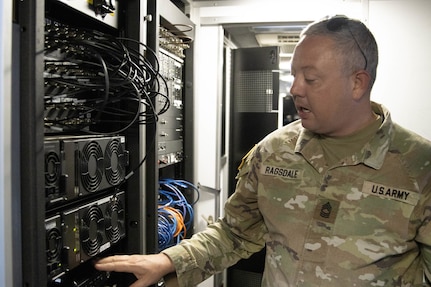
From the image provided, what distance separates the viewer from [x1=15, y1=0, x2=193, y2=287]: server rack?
3.10 feet

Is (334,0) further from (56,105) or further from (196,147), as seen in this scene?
(56,105)

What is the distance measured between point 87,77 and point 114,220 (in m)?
0.57

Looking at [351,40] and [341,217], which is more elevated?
[351,40]

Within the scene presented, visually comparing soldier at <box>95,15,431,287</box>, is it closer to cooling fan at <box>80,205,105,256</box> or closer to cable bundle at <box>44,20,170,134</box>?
cooling fan at <box>80,205,105,256</box>

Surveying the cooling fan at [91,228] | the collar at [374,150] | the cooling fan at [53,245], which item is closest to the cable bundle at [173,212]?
the cooling fan at [91,228]

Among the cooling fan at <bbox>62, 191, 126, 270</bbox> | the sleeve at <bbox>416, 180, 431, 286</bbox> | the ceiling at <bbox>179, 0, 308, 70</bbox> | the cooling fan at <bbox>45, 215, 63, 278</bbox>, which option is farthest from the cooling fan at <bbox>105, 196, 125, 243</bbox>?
the ceiling at <bbox>179, 0, 308, 70</bbox>

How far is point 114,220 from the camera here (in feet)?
4.83

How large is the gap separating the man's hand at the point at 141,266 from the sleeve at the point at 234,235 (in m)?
0.09

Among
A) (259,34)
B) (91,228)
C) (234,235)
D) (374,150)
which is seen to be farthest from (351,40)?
(259,34)

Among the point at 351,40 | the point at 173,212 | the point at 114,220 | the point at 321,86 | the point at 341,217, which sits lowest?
the point at 173,212

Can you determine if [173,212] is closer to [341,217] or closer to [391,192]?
[341,217]

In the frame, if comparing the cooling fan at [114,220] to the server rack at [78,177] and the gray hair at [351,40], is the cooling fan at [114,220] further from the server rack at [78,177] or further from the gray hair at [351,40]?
the gray hair at [351,40]

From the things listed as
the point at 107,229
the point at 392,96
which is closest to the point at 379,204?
the point at 107,229

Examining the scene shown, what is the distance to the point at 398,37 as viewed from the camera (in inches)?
90.4
